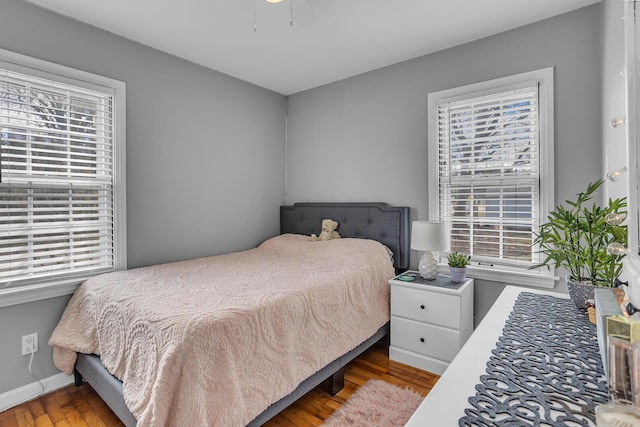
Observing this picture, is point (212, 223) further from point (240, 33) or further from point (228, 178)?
point (240, 33)

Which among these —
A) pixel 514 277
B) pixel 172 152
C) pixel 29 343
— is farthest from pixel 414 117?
pixel 29 343

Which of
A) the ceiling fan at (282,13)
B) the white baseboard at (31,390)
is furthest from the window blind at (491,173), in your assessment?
the white baseboard at (31,390)

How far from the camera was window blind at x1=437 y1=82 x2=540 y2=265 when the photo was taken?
2.38 meters

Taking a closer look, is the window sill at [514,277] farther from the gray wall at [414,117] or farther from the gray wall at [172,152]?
the gray wall at [172,152]

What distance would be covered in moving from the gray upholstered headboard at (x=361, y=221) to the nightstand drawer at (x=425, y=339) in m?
0.58

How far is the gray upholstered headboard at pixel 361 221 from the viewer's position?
2910 millimetres

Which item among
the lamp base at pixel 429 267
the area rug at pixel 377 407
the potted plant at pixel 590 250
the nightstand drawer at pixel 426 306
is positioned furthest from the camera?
the lamp base at pixel 429 267

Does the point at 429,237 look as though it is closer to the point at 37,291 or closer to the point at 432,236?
the point at 432,236

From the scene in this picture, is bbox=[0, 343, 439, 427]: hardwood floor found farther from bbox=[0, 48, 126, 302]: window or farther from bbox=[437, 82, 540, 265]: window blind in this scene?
bbox=[437, 82, 540, 265]: window blind

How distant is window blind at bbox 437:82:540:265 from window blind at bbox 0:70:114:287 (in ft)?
8.77

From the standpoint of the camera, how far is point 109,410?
1.97 m

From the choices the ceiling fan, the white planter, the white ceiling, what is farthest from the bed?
the ceiling fan

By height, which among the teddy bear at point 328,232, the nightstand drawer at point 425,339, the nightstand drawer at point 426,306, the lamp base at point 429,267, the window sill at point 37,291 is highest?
the teddy bear at point 328,232

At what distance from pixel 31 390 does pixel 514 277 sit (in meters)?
3.38
